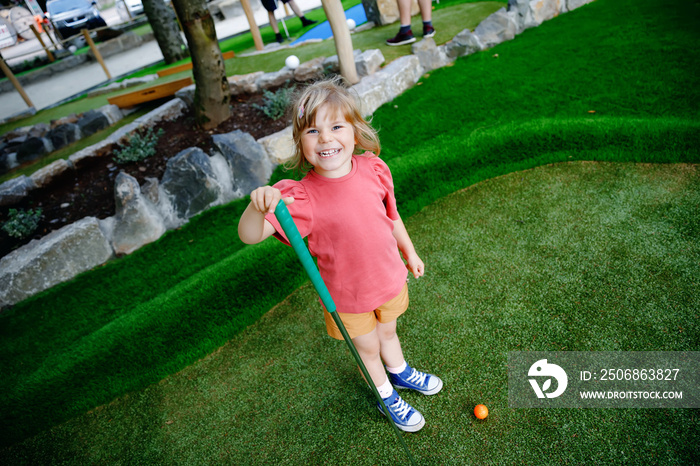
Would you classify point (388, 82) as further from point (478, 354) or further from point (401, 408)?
point (401, 408)

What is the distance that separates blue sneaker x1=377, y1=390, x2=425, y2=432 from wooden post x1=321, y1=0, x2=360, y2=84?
3221 millimetres

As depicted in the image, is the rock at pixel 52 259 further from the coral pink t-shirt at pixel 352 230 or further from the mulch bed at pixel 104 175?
the coral pink t-shirt at pixel 352 230

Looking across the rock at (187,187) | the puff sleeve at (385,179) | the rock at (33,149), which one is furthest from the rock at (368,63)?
the rock at (33,149)

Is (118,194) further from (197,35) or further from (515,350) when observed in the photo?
(515,350)

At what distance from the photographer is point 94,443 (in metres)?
1.84

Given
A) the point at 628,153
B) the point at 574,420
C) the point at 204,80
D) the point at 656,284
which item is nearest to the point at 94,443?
the point at 574,420

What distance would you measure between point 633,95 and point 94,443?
13.7 feet

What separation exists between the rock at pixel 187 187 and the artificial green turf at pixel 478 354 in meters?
1.40

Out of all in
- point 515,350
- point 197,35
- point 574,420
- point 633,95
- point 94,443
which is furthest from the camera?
point 197,35

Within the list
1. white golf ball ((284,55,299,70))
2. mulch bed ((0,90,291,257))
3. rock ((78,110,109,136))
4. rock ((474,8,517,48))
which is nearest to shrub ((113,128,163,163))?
mulch bed ((0,90,291,257))

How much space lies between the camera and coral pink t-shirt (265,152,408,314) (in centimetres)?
126

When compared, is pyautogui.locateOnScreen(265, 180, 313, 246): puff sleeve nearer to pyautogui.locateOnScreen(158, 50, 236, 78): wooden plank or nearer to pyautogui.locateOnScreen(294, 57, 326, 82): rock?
pyautogui.locateOnScreen(294, 57, 326, 82): rock

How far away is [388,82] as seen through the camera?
12.8 feet

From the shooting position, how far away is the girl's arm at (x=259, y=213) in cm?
97
